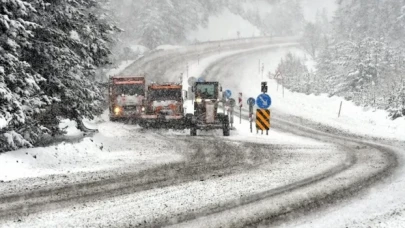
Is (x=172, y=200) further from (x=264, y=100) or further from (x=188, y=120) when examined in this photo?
(x=188, y=120)

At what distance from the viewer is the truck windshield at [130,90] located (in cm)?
2672

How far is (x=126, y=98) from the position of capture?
26547 millimetres

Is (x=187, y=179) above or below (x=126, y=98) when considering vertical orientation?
below

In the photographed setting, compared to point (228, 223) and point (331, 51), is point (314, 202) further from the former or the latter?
point (331, 51)

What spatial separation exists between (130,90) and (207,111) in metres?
6.38

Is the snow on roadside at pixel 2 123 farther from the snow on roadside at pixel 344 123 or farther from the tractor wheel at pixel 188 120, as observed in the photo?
the tractor wheel at pixel 188 120

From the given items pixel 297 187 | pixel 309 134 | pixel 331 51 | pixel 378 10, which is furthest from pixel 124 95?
pixel 378 10

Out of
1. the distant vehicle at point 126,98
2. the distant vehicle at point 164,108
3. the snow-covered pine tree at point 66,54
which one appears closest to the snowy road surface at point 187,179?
the snow-covered pine tree at point 66,54

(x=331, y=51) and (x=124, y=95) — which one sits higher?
(x=331, y=51)

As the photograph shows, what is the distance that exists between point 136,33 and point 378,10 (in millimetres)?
30108

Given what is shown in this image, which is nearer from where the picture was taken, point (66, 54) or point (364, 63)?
point (66, 54)

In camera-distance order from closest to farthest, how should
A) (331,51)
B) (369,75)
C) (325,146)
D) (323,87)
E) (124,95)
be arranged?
1. (325,146)
2. (124,95)
3. (369,75)
4. (323,87)
5. (331,51)

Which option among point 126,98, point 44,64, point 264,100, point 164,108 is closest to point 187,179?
point 44,64

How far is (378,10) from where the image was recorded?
51969mm
